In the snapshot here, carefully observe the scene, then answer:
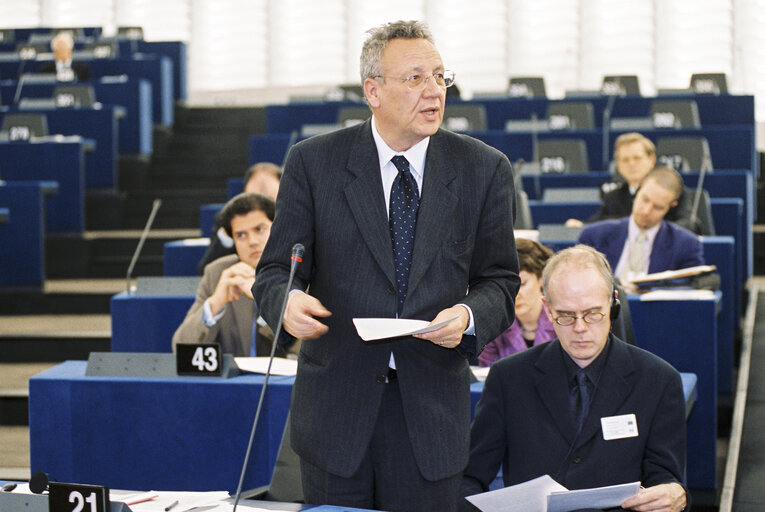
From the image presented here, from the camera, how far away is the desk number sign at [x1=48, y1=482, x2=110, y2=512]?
5.39ft

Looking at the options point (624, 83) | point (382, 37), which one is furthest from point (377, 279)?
point (624, 83)

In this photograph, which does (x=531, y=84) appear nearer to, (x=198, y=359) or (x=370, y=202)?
(x=198, y=359)

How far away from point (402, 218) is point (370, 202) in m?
0.06

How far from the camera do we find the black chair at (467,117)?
7926 mm

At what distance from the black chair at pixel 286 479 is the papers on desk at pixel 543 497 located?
16.2 inches

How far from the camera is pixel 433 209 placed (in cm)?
191

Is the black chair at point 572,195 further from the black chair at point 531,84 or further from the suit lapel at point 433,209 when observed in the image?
the suit lapel at point 433,209

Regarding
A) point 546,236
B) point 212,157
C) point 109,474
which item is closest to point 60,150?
point 212,157

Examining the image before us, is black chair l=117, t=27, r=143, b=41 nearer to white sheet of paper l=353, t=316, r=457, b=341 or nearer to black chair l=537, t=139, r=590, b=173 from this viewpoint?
black chair l=537, t=139, r=590, b=173

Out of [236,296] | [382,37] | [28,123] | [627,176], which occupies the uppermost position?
[28,123]

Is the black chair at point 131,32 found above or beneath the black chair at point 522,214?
above

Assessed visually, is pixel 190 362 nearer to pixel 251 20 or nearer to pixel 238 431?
pixel 238 431

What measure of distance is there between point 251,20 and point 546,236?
834 centimetres

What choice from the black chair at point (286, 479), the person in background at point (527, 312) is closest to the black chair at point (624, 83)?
the person in background at point (527, 312)
